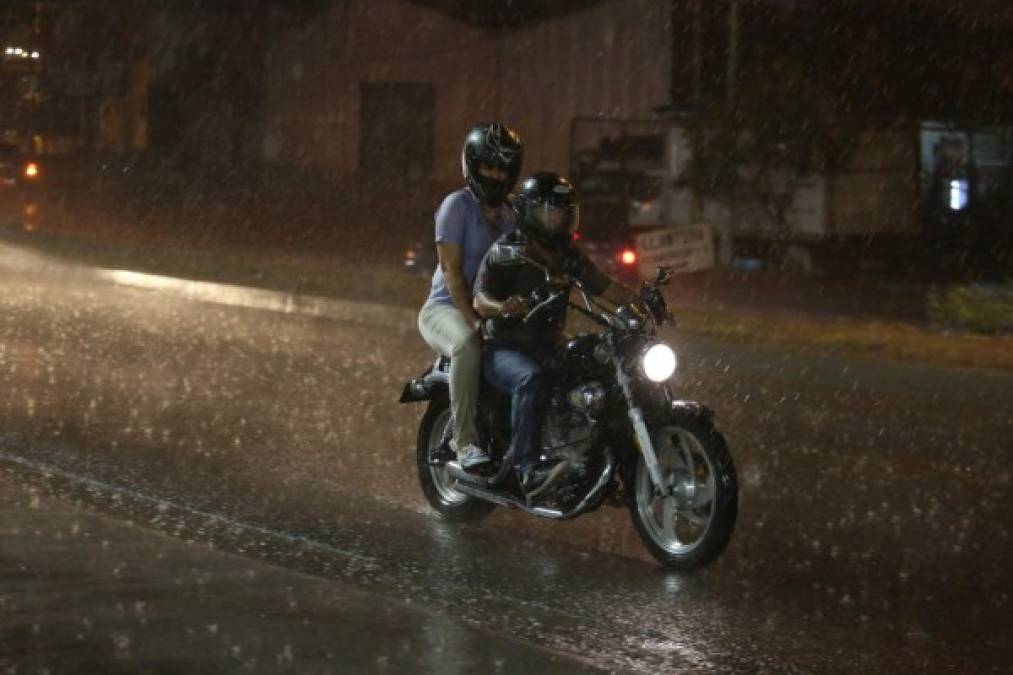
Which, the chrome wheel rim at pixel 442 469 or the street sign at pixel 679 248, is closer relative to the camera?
the chrome wheel rim at pixel 442 469

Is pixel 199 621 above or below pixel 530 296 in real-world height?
below

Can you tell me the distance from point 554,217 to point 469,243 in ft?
1.72

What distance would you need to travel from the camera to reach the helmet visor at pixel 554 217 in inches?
276

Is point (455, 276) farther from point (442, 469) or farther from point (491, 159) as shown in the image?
point (442, 469)

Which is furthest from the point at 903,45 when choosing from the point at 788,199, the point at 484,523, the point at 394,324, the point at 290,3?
the point at 484,523

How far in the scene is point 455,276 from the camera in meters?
7.30

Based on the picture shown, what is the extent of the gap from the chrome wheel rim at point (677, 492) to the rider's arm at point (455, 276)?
3.41 feet

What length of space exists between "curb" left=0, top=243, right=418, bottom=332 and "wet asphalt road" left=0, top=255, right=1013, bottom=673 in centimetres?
231

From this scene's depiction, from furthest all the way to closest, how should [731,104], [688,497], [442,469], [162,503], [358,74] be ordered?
1. [358,74]
2. [731,104]
3. [162,503]
4. [442,469]
5. [688,497]

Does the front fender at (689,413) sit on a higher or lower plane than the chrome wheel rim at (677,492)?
higher

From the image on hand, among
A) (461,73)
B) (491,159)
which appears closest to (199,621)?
(491,159)

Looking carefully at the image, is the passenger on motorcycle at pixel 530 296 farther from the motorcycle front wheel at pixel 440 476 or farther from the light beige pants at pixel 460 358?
the motorcycle front wheel at pixel 440 476

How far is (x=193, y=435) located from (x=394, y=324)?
6940 millimetres

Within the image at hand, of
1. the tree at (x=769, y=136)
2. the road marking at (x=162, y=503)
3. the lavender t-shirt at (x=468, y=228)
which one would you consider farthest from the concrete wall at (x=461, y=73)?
the lavender t-shirt at (x=468, y=228)
